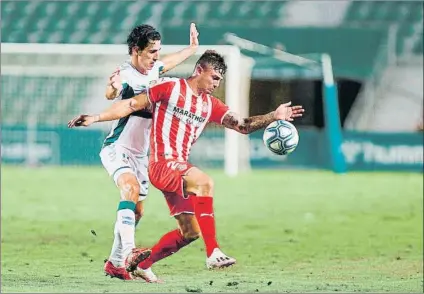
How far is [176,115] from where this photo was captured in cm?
627

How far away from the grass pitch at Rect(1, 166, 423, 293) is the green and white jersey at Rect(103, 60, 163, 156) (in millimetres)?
1112

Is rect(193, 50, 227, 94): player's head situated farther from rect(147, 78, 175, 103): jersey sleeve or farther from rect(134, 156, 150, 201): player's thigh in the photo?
rect(134, 156, 150, 201): player's thigh

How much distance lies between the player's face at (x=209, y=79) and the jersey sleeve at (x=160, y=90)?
159 millimetres

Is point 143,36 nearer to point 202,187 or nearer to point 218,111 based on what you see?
point 218,111

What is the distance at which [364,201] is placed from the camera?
1927 cm

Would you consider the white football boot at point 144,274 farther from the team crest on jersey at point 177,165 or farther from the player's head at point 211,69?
the player's head at point 211,69

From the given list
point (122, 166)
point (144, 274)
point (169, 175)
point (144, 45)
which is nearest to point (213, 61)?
point (144, 45)

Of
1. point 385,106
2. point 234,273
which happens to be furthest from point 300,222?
point 385,106

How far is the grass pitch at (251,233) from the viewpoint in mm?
9113

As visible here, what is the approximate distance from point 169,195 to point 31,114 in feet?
70.9

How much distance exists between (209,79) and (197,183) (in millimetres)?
604

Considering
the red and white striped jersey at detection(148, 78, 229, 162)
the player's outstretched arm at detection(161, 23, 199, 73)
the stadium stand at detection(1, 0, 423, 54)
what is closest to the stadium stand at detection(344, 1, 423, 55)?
the stadium stand at detection(1, 0, 423, 54)

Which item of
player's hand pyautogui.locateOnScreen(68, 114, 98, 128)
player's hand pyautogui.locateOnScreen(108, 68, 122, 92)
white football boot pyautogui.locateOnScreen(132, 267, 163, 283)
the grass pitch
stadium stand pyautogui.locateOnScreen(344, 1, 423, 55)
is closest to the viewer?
player's hand pyautogui.locateOnScreen(68, 114, 98, 128)

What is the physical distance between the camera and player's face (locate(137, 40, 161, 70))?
6.30 m
